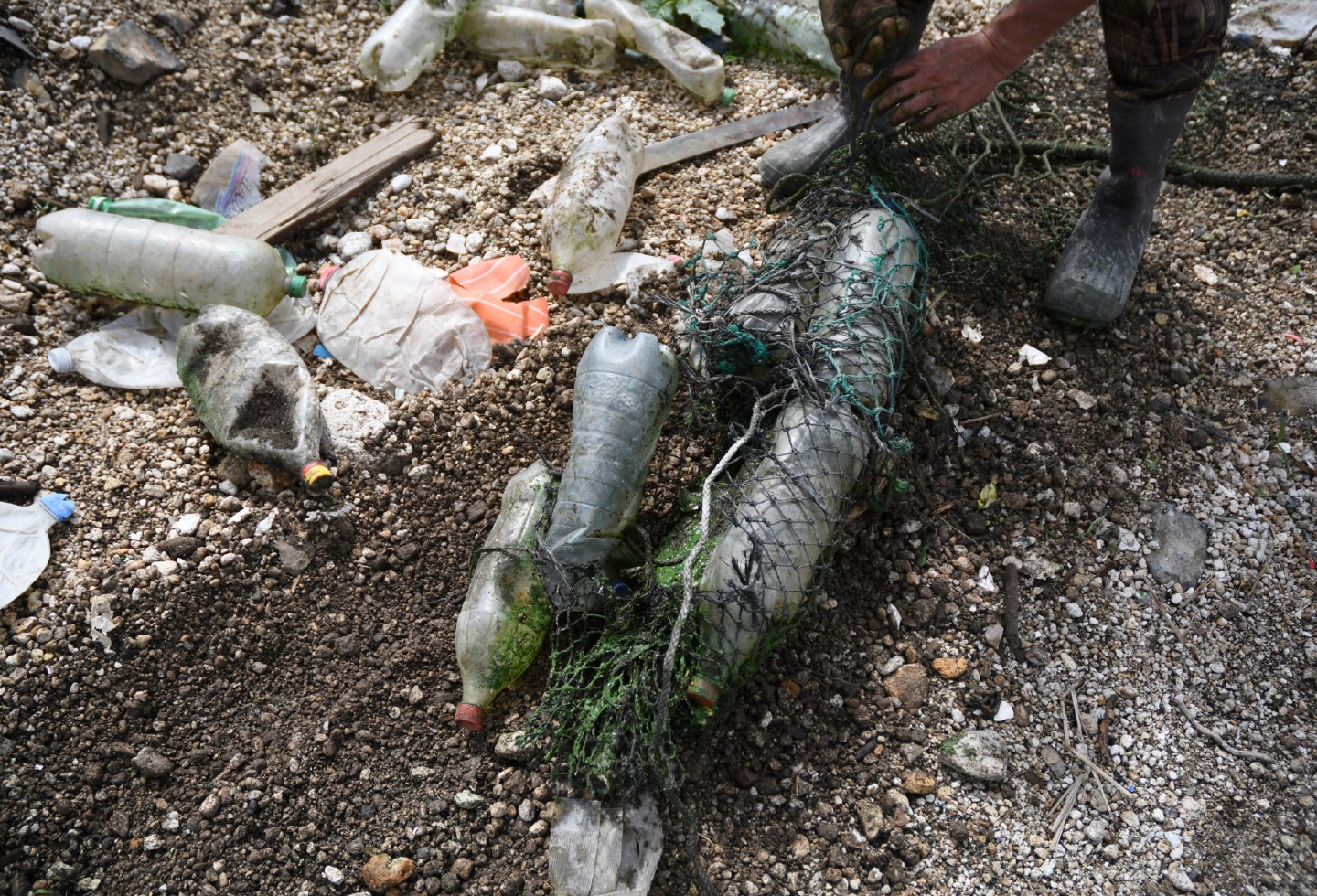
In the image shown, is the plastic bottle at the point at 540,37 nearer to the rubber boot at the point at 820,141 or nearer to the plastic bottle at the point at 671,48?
the plastic bottle at the point at 671,48

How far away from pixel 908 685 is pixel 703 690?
535 mm

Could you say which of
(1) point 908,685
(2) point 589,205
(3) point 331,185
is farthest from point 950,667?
(3) point 331,185

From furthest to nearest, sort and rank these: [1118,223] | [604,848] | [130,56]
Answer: [130,56] → [1118,223] → [604,848]

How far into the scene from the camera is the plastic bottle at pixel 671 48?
3.04 meters

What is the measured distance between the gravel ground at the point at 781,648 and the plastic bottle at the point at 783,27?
847mm

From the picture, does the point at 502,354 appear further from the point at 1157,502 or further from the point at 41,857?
the point at 1157,502

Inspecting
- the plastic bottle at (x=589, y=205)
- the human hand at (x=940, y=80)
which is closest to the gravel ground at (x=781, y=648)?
the plastic bottle at (x=589, y=205)

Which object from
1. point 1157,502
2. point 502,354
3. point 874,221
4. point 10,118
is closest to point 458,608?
point 502,354

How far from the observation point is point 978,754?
6.16 feet

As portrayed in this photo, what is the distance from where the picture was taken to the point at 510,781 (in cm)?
181

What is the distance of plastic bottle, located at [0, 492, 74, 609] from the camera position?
1963mm

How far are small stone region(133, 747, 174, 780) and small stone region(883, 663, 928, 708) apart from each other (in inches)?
63.7

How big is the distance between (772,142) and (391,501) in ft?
5.90

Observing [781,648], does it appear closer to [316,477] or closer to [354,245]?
[316,477]
